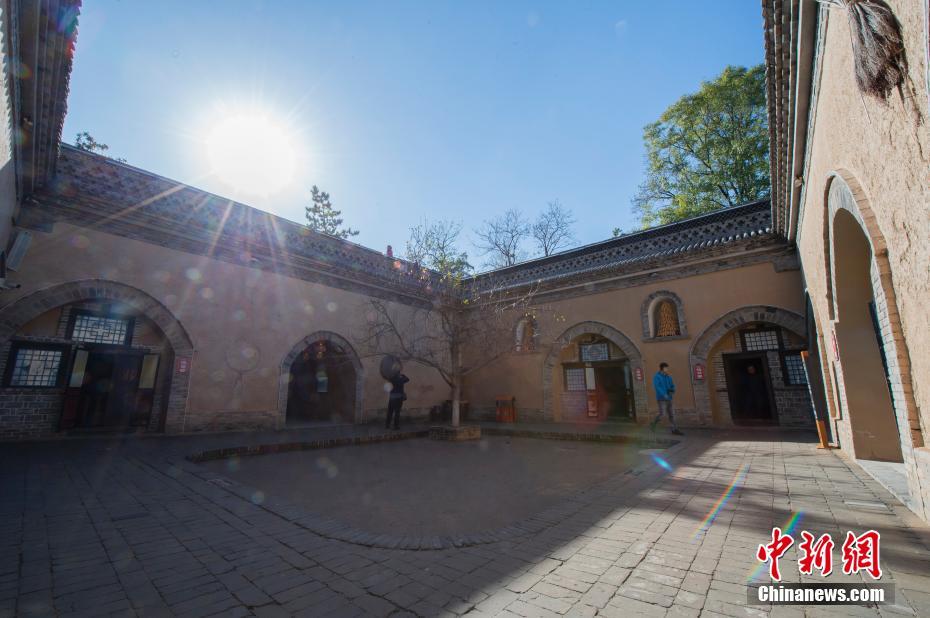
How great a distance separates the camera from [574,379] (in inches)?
560

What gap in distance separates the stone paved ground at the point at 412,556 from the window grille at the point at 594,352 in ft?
→ 28.7

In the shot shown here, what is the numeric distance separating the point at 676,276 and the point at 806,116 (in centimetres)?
656

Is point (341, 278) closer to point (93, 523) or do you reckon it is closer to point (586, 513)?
point (93, 523)

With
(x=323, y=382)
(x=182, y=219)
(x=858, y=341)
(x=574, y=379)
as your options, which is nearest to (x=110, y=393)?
(x=182, y=219)

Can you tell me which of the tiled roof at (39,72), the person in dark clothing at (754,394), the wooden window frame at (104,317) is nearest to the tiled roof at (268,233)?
the tiled roof at (39,72)

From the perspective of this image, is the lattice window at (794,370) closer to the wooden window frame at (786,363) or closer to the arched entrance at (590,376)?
the wooden window frame at (786,363)

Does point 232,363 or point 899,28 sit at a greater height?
point 899,28

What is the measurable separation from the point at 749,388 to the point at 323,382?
13793 mm

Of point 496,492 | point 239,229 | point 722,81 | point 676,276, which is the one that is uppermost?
point 722,81

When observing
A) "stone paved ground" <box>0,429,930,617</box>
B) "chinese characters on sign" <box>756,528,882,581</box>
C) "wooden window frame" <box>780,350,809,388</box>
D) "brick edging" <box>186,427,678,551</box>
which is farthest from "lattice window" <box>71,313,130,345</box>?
"wooden window frame" <box>780,350,809,388</box>

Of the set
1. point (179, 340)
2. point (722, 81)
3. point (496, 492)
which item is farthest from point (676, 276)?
point (179, 340)

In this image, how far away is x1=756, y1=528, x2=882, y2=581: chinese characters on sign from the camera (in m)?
2.50

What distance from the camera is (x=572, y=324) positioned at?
13836 mm

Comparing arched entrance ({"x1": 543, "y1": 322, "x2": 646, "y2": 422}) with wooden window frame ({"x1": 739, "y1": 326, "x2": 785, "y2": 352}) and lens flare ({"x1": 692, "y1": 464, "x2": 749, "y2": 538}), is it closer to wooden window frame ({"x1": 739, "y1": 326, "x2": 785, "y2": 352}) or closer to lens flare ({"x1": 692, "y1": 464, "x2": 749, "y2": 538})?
wooden window frame ({"x1": 739, "y1": 326, "x2": 785, "y2": 352})
